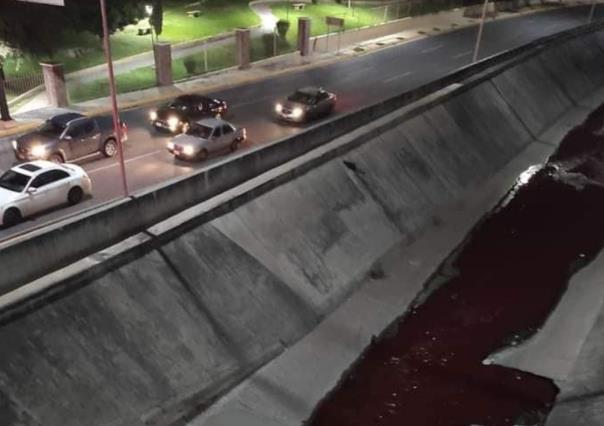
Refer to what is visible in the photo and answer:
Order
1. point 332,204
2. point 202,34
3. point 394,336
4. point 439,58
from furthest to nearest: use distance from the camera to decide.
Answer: point 439,58
point 202,34
point 332,204
point 394,336

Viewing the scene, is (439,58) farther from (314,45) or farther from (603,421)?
(603,421)

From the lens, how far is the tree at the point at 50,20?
103 ft

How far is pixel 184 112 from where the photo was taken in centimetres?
2822

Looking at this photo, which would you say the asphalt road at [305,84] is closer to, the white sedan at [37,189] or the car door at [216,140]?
the white sedan at [37,189]

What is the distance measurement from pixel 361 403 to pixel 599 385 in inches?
253

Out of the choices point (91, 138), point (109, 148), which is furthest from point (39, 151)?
point (109, 148)

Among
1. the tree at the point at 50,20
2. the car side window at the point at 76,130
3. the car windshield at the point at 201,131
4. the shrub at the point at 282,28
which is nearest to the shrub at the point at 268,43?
the shrub at the point at 282,28

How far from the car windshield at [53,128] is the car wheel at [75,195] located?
159 inches

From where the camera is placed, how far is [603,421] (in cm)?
1413

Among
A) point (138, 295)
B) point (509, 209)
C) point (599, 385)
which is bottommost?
point (509, 209)

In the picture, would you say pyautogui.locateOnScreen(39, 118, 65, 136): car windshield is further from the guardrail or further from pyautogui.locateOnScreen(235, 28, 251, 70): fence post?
pyautogui.locateOnScreen(235, 28, 251, 70): fence post

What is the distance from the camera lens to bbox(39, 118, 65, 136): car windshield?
2280 centimetres

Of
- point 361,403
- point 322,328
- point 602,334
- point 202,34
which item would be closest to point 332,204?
point 322,328

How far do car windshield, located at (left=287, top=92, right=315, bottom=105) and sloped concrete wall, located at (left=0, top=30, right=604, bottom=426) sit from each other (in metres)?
5.48
